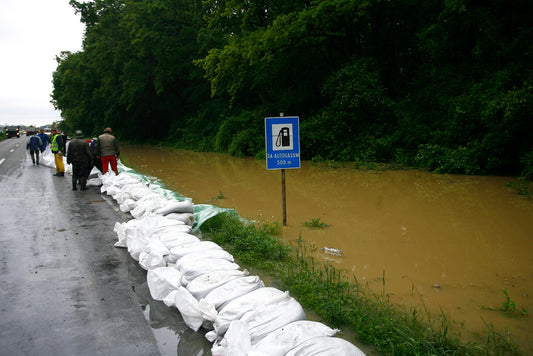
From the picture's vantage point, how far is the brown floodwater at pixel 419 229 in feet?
13.8

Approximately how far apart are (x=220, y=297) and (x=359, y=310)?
1.20 meters

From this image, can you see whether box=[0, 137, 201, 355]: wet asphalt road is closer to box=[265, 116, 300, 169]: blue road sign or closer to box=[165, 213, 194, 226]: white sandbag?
box=[165, 213, 194, 226]: white sandbag

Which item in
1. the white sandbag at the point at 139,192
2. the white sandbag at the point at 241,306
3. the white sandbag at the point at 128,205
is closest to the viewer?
the white sandbag at the point at 241,306

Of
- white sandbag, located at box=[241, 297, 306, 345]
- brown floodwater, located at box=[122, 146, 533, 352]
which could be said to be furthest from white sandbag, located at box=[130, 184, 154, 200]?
white sandbag, located at box=[241, 297, 306, 345]

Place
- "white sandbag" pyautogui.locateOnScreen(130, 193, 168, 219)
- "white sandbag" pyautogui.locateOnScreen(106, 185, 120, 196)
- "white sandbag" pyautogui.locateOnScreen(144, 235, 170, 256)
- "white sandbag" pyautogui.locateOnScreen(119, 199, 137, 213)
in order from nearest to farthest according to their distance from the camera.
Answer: "white sandbag" pyautogui.locateOnScreen(144, 235, 170, 256)
"white sandbag" pyautogui.locateOnScreen(130, 193, 168, 219)
"white sandbag" pyautogui.locateOnScreen(119, 199, 137, 213)
"white sandbag" pyautogui.locateOnScreen(106, 185, 120, 196)

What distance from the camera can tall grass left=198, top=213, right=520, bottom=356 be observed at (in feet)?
10.1

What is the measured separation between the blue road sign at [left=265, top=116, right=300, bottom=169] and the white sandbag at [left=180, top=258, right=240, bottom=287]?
2.60 m

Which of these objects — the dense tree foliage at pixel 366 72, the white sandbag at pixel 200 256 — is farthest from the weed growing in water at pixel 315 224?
the dense tree foliage at pixel 366 72

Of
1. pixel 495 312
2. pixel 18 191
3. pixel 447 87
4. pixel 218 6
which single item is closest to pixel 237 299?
pixel 495 312

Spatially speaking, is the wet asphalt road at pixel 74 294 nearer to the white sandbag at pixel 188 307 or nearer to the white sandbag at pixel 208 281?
the white sandbag at pixel 188 307

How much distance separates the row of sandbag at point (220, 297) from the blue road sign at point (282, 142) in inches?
71.1

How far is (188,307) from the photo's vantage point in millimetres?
3592

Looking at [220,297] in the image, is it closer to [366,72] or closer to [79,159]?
[79,159]

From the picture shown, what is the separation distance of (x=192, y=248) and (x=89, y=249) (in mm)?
1929
